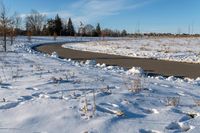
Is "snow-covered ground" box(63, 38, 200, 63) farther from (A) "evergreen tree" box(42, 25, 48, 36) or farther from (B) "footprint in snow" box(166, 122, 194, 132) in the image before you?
(A) "evergreen tree" box(42, 25, 48, 36)

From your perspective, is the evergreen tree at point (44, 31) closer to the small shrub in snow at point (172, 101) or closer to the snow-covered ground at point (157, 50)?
the snow-covered ground at point (157, 50)

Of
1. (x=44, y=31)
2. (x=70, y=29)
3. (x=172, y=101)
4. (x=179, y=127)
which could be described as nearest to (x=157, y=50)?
(x=172, y=101)

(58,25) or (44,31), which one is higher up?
(58,25)

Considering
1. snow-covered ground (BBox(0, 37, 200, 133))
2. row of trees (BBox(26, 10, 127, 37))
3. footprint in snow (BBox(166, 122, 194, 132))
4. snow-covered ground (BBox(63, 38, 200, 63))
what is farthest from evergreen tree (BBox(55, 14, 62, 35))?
footprint in snow (BBox(166, 122, 194, 132))

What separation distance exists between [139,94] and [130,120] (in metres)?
1.85

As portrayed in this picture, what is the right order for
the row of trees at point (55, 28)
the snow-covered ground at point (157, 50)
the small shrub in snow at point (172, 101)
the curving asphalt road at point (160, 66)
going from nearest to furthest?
the small shrub in snow at point (172, 101), the curving asphalt road at point (160, 66), the snow-covered ground at point (157, 50), the row of trees at point (55, 28)

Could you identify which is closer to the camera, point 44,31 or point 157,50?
point 157,50

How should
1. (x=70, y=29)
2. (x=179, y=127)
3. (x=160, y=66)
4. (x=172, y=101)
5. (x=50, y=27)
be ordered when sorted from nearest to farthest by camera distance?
(x=179, y=127)
(x=172, y=101)
(x=160, y=66)
(x=50, y=27)
(x=70, y=29)

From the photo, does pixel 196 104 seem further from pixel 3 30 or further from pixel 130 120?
pixel 3 30

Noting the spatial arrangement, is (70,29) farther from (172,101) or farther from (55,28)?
(172,101)

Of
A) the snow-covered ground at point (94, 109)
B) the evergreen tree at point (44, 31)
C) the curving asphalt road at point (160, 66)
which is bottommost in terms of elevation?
the curving asphalt road at point (160, 66)

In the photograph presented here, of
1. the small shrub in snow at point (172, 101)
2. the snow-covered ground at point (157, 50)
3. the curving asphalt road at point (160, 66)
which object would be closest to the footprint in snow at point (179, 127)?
the small shrub in snow at point (172, 101)

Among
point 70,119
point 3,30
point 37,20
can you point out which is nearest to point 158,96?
point 70,119

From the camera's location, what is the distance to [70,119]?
5.18 meters
